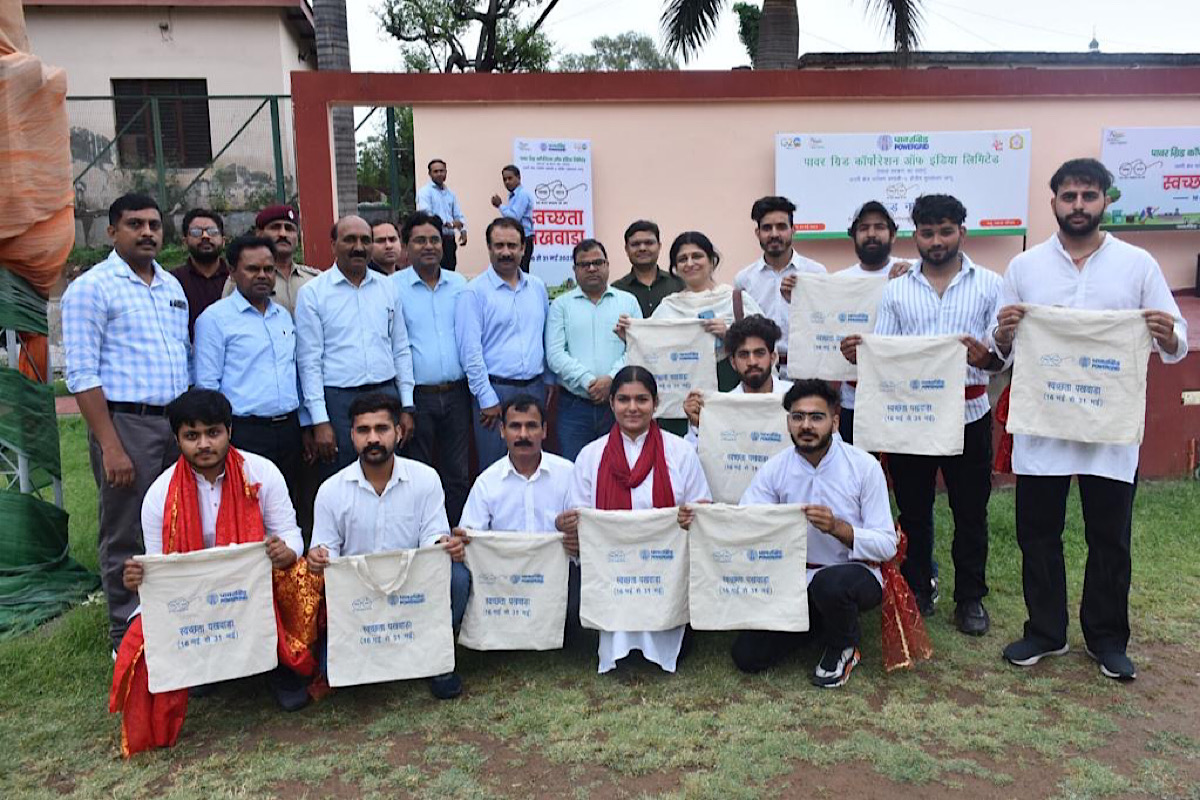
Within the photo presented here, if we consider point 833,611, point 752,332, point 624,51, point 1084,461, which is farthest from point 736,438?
point 624,51

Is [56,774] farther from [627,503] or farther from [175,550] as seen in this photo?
[627,503]

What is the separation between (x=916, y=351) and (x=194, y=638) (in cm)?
347

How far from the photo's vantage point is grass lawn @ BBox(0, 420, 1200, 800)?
341 centimetres

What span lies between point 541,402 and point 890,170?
21.7 ft

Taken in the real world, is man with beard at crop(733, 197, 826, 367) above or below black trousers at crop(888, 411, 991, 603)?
above

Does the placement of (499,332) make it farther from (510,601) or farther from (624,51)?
(624,51)

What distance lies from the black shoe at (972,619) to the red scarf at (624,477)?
62.8 inches

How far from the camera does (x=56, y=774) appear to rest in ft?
12.0

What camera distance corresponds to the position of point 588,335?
547 centimetres

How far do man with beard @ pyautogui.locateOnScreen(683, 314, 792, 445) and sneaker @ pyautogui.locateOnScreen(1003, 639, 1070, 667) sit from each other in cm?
160

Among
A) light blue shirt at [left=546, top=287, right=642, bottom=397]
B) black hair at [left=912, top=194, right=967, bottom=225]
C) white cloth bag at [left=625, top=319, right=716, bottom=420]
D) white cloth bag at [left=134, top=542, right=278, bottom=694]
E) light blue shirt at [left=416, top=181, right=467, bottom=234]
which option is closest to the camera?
white cloth bag at [left=134, top=542, right=278, bottom=694]

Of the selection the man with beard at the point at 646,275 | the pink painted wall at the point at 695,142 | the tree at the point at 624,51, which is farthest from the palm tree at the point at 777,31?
the tree at the point at 624,51

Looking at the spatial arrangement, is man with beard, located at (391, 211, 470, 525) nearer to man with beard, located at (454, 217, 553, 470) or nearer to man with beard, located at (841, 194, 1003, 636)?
man with beard, located at (454, 217, 553, 470)

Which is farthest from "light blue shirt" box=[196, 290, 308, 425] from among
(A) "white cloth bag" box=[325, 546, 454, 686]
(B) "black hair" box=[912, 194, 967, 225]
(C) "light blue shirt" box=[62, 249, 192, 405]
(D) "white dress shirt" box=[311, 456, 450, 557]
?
(B) "black hair" box=[912, 194, 967, 225]
